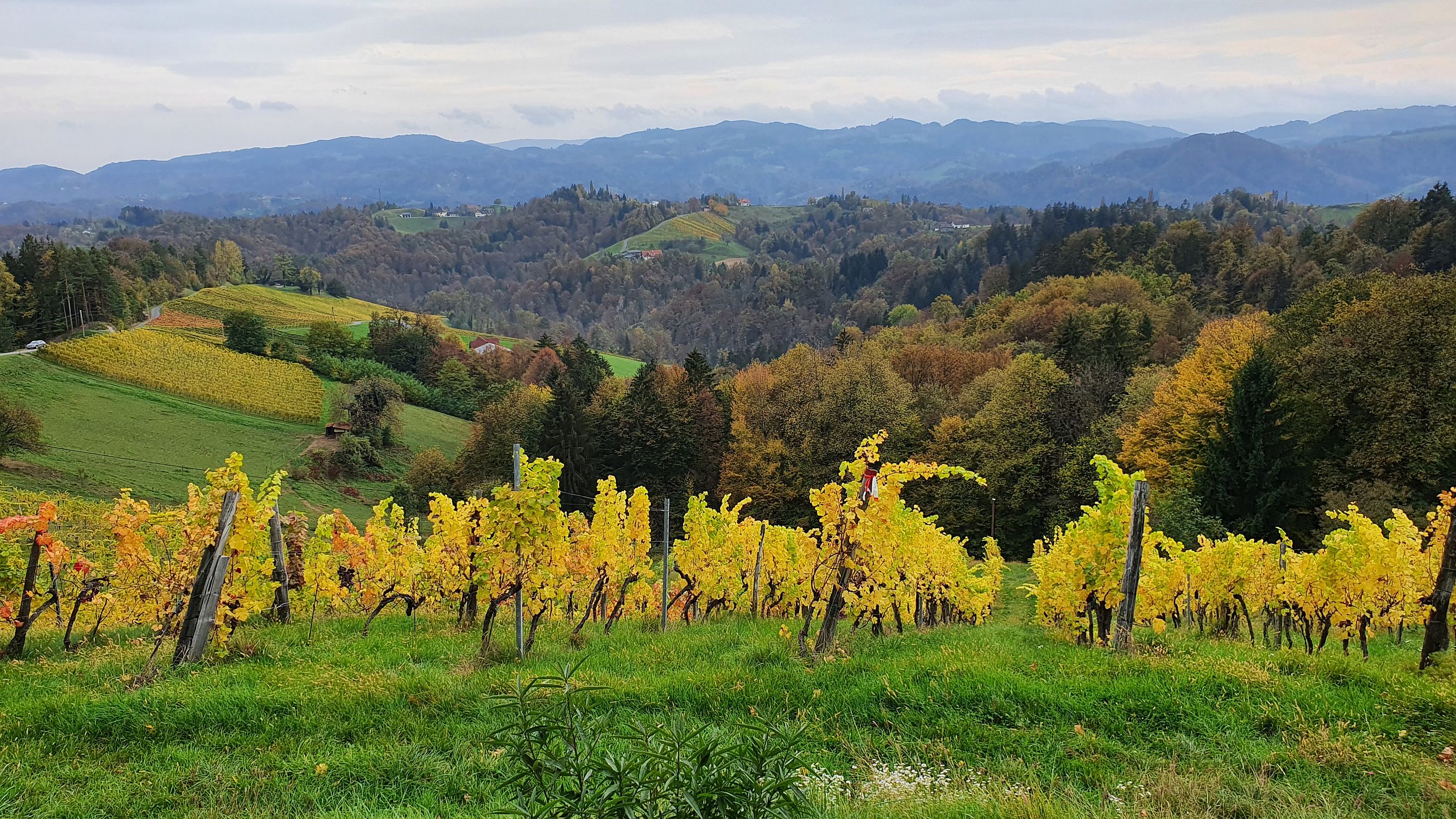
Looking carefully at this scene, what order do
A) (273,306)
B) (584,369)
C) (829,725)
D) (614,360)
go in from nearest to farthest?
(829,725)
(584,369)
(273,306)
(614,360)

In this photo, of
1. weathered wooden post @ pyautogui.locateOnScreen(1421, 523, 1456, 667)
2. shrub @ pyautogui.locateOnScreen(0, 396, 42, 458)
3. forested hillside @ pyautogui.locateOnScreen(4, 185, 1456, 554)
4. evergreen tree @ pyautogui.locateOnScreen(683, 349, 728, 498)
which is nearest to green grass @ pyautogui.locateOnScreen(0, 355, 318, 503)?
shrub @ pyautogui.locateOnScreen(0, 396, 42, 458)

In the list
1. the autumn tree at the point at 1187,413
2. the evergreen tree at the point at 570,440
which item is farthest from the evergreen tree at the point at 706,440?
the autumn tree at the point at 1187,413

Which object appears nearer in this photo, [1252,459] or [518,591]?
[518,591]

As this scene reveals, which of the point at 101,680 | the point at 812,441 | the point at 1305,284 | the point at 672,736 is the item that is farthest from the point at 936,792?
the point at 1305,284

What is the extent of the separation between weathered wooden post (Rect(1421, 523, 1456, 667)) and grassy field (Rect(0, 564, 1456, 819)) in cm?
37

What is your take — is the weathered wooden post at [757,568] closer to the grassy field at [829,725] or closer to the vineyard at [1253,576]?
the vineyard at [1253,576]

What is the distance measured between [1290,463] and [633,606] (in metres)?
28.6

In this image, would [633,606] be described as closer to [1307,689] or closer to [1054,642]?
[1054,642]

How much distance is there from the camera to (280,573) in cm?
1485

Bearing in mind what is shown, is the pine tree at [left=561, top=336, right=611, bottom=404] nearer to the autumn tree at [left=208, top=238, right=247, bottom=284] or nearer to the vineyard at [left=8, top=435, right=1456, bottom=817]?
the vineyard at [left=8, top=435, right=1456, bottom=817]

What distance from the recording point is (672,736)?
393cm

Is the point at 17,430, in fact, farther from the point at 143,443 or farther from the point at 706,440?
the point at 706,440

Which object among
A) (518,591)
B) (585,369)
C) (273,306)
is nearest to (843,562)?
(518,591)

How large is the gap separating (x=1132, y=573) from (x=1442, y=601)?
3.67 metres
